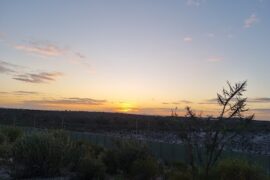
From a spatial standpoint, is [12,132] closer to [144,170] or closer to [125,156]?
[125,156]

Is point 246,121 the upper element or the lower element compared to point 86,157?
upper

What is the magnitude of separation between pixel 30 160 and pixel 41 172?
2.46 ft

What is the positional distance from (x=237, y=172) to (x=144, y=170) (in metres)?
5.39

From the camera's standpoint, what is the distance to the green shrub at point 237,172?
14921mm

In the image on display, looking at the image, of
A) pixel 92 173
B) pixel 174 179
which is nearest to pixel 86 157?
pixel 92 173

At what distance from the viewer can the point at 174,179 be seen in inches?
611

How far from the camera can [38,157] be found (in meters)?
21.1

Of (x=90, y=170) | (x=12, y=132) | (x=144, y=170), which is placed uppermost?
(x=12, y=132)

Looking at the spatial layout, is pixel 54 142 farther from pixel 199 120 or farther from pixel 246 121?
pixel 246 121

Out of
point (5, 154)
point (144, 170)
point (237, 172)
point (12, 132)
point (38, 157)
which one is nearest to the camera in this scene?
point (237, 172)

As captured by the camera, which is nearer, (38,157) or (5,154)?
(38,157)

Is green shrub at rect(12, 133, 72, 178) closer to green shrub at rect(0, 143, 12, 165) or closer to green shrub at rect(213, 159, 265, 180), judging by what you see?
green shrub at rect(0, 143, 12, 165)

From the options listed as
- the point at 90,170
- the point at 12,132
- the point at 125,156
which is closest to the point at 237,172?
the point at 90,170

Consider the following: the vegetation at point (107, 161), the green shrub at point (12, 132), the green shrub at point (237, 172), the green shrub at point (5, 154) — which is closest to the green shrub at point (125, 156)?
the vegetation at point (107, 161)
